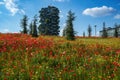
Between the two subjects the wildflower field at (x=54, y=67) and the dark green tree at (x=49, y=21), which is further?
the dark green tree at (x=49, y=21)

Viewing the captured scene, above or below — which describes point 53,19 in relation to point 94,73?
above

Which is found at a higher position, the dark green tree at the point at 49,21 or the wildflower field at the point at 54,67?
the dark green tree at the point at 49,21

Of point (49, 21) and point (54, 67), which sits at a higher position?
point (49, 21)

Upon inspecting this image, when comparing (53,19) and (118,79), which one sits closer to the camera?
(118,79)

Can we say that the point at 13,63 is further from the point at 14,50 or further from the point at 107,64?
the point at 107,64

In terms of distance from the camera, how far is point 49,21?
82.8 metres

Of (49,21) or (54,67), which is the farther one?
(49,21)

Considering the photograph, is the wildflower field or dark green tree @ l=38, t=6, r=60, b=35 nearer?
the wildflower field

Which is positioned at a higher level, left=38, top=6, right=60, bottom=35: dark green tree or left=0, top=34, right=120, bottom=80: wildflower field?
left=38, top=6, right=60, bottom=35: dark green tree

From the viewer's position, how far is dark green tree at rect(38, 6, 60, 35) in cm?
8094

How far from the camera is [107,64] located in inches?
602

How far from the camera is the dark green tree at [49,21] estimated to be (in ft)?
266

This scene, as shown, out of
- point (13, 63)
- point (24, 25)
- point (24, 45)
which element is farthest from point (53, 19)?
point (13, 63)

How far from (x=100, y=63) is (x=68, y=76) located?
138 inches
